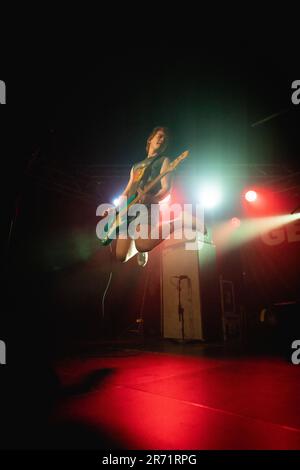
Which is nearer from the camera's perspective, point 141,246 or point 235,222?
point 141,246

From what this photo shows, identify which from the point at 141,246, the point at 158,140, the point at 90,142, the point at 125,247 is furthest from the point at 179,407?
the point at 90,142

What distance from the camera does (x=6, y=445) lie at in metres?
1.47

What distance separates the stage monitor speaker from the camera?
6578 millimetres

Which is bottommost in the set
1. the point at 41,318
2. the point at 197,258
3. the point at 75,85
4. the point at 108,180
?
the point at 41,318

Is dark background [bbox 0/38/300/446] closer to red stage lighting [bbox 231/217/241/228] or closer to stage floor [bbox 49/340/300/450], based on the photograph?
stage floor [bbox 49/340/300/450]

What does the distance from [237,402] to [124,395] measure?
867mm

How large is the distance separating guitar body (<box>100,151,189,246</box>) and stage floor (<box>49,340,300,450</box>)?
1581 mm

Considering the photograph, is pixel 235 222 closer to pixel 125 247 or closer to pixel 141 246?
pixel 125 247

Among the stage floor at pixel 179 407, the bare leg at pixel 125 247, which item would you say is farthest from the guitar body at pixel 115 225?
the stage floor at pixel 179 407

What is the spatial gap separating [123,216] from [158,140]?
3.03ft

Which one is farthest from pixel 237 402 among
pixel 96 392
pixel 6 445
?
pixel 6 445

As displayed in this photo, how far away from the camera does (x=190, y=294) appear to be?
6844 mm

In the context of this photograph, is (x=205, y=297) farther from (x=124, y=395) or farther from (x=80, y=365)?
(x=124, y=395)

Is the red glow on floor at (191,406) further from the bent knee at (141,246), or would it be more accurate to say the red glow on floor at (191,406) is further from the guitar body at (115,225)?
the guitar body at (115,225)
